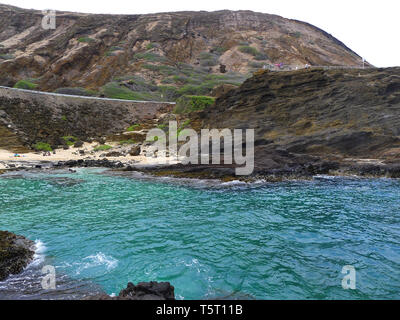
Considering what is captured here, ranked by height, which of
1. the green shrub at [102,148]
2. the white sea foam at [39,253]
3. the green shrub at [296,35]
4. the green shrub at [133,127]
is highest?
the green shrub at [296,35]

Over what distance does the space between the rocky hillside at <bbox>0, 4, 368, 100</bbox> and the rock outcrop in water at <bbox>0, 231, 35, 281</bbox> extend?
50.6 metres

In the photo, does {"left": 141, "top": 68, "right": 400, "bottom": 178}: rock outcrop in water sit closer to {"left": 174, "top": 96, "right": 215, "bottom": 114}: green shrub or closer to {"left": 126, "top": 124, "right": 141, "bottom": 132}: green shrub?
{"left": 174, "top": 96, "right": 215, "bottom": 114}: green shrub

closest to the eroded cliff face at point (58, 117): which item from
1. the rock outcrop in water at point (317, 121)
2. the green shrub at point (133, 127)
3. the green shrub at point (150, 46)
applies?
the green shrub at point (133, 127)

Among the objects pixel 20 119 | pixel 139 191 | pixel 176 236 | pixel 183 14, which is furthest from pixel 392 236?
pixel 183 14

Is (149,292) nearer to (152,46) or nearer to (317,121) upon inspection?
(317,121)

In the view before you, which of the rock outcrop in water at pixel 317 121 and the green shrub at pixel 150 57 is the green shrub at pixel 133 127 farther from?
the green shrub at pixel 150 57

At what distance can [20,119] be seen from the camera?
→ 37.0 meters

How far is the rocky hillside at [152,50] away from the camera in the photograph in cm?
6769

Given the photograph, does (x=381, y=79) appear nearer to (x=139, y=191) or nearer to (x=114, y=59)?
(x=139, y=191)

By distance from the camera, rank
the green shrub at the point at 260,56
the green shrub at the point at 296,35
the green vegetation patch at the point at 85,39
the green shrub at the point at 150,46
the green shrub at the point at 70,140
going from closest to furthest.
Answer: the green shrub at the point at 70,140, the green shrub at the point at 260,56, the green vegetation patch at the point at 85,39, the green shrub at the point at 150,46, the green shrub at the point at 296,35

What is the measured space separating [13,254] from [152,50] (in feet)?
280

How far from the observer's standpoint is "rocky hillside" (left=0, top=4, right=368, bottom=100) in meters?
67.7

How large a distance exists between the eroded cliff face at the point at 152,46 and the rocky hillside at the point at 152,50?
243 mm

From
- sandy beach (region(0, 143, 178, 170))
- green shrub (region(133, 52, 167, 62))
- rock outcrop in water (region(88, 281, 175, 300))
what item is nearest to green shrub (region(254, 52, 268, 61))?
green shrub (region(133, 52, 167, 62))
